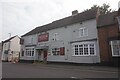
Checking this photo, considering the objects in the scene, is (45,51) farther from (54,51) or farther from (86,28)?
(86,28)

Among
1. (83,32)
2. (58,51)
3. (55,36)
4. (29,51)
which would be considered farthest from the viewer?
(29,51)

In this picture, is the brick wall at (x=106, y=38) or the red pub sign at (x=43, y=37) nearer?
the brick wall at (x=106, y=38)

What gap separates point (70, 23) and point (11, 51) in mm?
30196

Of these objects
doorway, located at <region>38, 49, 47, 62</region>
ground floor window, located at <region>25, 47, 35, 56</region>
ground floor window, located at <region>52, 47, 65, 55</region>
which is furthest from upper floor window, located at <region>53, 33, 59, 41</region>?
ground floor window, located at <region>25, 47, 35, 56</region>

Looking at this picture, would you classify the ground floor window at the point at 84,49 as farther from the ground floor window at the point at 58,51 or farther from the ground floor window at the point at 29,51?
the ground floor window at the point at 29,51

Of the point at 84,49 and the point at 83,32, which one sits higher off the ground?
the point at 83,32

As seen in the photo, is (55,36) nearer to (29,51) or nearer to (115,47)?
(29,51)

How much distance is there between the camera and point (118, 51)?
1914 cm

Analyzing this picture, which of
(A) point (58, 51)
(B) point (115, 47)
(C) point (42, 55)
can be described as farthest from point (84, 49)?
(C) point (42, 55)

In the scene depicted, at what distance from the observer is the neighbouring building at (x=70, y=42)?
75.5 feet

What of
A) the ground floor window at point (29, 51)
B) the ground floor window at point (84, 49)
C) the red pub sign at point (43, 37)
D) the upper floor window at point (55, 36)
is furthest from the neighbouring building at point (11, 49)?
the ground floor window at point (84, 49)

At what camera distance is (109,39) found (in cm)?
2036

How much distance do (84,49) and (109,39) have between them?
4.74 m

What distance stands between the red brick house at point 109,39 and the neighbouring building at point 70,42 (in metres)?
0.91
